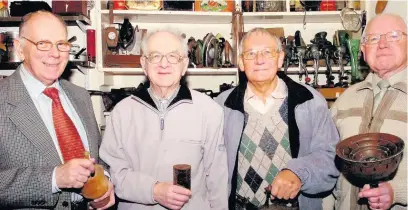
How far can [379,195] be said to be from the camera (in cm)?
158

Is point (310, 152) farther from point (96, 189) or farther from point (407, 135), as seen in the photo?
point (96, 189)

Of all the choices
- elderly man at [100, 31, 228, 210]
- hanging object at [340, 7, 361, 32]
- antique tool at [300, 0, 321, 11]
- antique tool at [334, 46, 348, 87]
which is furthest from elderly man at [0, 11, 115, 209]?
hanging object at [340, 7, 361, 32]

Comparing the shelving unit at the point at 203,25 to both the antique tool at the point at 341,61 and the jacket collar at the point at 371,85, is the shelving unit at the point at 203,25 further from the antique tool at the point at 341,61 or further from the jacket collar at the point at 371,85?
the jacket collar at the point at 371,85


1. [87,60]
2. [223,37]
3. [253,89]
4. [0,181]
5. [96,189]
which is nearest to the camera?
[0,181]

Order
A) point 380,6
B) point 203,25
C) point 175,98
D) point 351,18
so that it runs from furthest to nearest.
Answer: point 203,25, point 351,18, point 380,6, point 175,98

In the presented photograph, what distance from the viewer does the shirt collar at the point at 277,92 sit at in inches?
79.4

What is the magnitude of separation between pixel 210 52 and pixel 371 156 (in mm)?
2342

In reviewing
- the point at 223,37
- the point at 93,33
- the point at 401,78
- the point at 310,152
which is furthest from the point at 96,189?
the point at 223,37

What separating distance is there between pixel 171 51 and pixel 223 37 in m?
2.33

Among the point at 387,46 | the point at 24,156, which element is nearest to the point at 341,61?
the point at 387,46

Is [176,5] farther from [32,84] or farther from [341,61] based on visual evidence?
[32,84]

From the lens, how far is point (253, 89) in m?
2.08

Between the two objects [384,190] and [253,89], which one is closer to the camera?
[384,190]

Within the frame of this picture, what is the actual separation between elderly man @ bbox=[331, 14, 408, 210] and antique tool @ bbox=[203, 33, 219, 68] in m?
1.84
